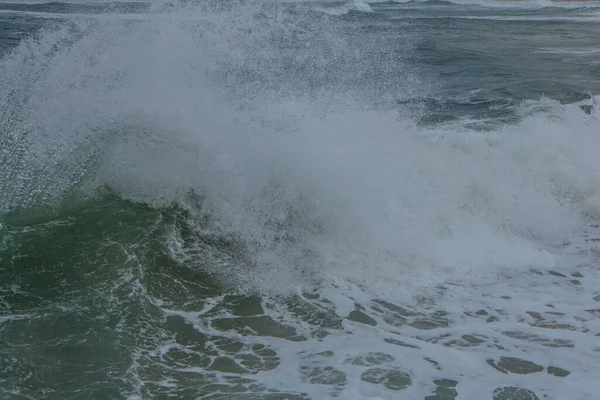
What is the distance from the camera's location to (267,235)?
7.48m

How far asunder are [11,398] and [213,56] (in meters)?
6.50

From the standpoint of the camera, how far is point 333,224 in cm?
772

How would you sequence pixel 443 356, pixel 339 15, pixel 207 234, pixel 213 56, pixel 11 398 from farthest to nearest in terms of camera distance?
1. pixel 339 15
2. pixel 213 56
3. pixel 207 234
4. pixel 443 356
5. pixel 11 398

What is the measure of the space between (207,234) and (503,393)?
3.90m

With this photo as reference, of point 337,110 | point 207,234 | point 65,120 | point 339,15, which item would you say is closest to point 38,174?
point 65,120

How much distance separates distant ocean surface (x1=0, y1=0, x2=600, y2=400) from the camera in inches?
210

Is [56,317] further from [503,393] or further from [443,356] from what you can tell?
[503,393]

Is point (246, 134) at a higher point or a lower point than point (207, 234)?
higher

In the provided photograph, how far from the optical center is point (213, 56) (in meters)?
10.1

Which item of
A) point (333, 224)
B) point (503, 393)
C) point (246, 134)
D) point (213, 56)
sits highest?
point (213, 56)

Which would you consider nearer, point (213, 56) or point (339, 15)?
point (213, 56)

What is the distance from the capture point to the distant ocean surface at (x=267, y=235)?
534 cm

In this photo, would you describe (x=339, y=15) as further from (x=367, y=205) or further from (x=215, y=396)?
(x=215, y=396)

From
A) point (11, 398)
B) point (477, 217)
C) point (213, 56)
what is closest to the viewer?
point (11, 398)
